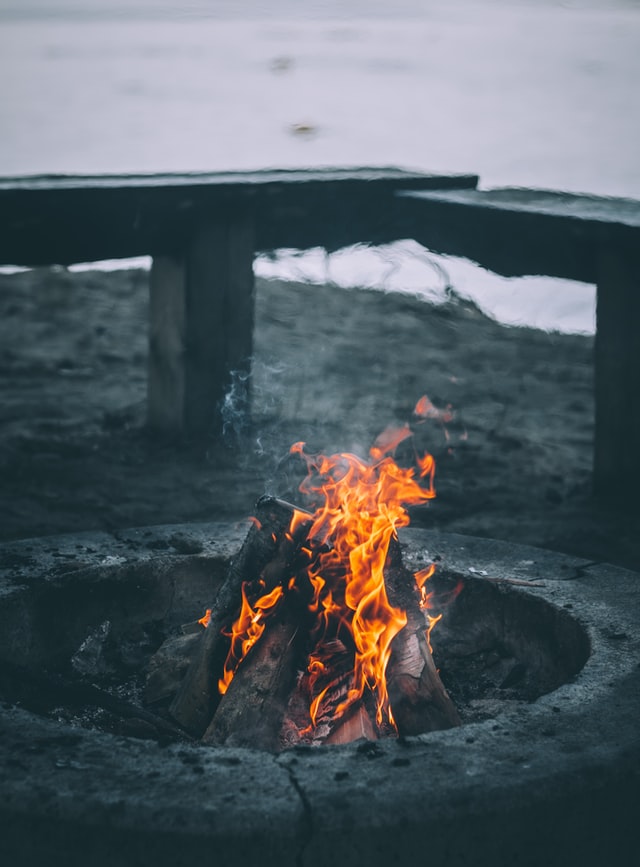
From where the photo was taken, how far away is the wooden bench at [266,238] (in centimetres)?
486

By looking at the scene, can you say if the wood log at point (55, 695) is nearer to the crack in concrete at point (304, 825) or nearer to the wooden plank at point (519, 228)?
the crack in concrete at point (304, 825)

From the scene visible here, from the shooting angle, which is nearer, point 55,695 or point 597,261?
point 55,695

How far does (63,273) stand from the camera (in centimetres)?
986

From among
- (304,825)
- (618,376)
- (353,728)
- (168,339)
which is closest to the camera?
(304,825)

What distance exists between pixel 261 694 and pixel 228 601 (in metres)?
0.26

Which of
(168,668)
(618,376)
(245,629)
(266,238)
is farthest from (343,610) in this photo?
(266,238)

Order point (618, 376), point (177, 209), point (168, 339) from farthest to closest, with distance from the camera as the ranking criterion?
point (168, 339) → point (177, 209) → point (618, 376)

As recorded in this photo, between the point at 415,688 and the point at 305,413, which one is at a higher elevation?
the point at 305,413

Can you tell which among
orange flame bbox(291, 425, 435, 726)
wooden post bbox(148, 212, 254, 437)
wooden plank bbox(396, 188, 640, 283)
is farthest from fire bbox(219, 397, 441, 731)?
wooden post bbox(148, 212, 254, 437)

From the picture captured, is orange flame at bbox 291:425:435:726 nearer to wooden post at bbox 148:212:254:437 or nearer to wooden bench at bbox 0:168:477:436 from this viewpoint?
wooden bench at bbox 0:168:477:436

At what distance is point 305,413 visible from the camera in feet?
20.9

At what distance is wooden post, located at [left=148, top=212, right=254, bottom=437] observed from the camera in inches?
210

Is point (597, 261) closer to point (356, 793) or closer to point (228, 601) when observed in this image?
point (228, 601)

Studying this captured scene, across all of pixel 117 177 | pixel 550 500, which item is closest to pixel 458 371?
pixel 550 500
